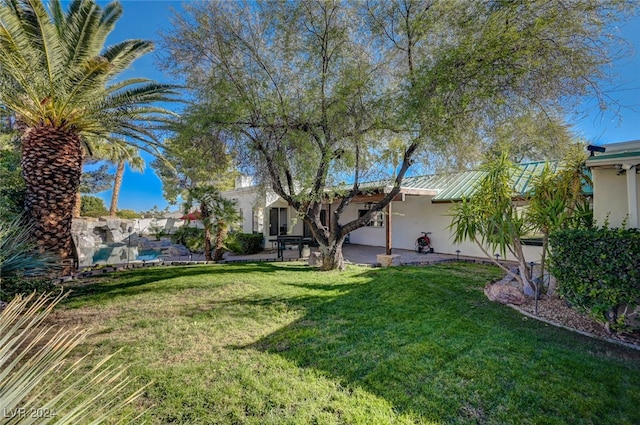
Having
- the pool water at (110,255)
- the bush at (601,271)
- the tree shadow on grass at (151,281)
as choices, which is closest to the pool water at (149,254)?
the pool water at (110,255)

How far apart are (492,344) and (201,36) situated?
9115 millimetres

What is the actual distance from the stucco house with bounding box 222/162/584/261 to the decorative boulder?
199 inches

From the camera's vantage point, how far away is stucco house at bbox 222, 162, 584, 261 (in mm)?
12484

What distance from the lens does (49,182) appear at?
8.29 m

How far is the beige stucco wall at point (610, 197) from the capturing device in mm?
5395

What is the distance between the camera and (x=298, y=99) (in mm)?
8211

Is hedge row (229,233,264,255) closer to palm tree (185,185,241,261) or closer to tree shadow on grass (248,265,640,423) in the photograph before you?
palm tree (185,185,241,261)

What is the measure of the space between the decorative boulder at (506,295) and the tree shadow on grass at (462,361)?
0.33 metres

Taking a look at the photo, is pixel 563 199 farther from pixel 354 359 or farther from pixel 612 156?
pixel 354 359

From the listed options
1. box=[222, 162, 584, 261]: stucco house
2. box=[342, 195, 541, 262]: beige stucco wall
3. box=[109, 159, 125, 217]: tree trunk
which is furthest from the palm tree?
box=[109, 159, 125, 217]: tree trunk

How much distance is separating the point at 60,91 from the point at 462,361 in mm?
10236

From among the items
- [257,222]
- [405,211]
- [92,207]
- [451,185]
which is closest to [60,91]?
[257,222]

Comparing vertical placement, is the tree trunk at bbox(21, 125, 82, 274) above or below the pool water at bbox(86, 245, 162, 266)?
above

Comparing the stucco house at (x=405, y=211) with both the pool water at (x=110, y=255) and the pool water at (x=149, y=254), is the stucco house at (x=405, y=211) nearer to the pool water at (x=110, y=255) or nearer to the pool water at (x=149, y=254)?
the pool water at (x=149, y=254)
